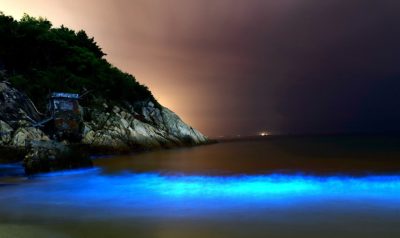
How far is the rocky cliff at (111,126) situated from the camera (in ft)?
77.9

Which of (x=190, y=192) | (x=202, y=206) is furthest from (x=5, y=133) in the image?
(x=202, y=206)

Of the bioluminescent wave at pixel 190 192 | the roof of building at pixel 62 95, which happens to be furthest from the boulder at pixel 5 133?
the bioluminescent wave at pixel 190 192

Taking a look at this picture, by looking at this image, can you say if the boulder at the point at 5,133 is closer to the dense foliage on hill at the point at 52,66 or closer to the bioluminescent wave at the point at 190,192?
the dense foliage on hill at the point at 52,66

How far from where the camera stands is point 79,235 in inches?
244

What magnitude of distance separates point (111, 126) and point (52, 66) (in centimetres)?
961

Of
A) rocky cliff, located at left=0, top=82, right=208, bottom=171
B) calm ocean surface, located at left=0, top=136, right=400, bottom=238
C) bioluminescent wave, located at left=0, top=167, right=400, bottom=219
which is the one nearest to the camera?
calm ocean surface, located at left=0, top=136, right=400, bottom=238

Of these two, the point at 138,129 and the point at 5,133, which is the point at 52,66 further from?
the point at 5,133

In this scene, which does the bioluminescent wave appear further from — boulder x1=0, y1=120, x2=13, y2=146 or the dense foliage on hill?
the dense foliage on hill

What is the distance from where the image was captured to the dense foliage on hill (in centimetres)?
3022

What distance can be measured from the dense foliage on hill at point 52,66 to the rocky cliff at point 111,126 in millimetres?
1836

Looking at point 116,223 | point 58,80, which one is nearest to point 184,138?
point 58,80

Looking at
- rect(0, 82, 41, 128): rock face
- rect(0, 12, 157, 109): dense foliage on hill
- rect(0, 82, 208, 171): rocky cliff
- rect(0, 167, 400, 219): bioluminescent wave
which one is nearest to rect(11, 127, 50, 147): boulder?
rect(0, 82, 208, 171): rocky cliff

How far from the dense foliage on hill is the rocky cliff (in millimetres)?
1836

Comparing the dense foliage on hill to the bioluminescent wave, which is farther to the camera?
the dense foliage on hill
